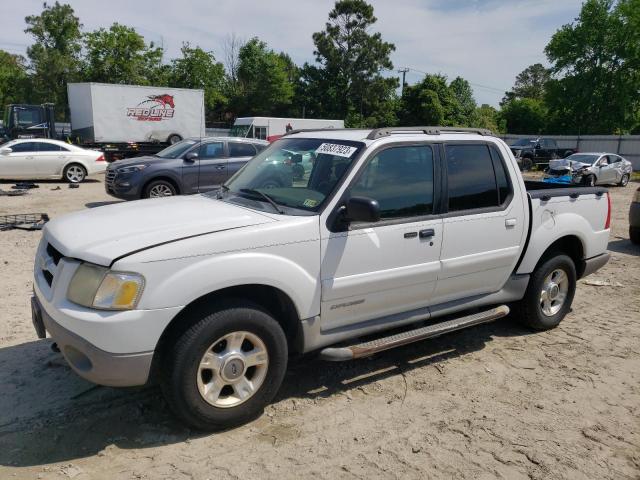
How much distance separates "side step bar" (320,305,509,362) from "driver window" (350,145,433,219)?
2.98 feet

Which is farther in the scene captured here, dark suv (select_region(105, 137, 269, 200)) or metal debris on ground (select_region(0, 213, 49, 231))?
dark suv (select_region(105, 137, 269, 200))

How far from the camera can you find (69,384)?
12.5 ft

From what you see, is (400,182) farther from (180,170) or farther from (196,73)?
(196,73)

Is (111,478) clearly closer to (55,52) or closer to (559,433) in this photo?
(559,433)

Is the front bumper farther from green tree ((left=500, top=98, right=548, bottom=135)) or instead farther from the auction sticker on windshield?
green tree ((left=500, top=98, right=548, bottom=135))

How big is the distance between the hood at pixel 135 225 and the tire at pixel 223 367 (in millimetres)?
535

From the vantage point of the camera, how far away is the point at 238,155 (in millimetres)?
12312

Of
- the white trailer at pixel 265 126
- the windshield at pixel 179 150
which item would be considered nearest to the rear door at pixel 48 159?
the windshield at pixel 179 150

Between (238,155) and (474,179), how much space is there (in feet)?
28.7

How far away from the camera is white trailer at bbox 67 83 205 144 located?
2373cm

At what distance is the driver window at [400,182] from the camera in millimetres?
3762

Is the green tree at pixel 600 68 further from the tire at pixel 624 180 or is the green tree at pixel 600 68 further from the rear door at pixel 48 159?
the rear door at pixel 48 159

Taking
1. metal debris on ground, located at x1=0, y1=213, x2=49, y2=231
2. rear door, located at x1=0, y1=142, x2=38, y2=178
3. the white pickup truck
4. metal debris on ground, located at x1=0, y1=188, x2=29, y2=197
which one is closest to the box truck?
rear door, located at x1=0, y1=142, x2=38, y2=178

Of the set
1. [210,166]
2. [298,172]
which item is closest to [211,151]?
[210,166]
